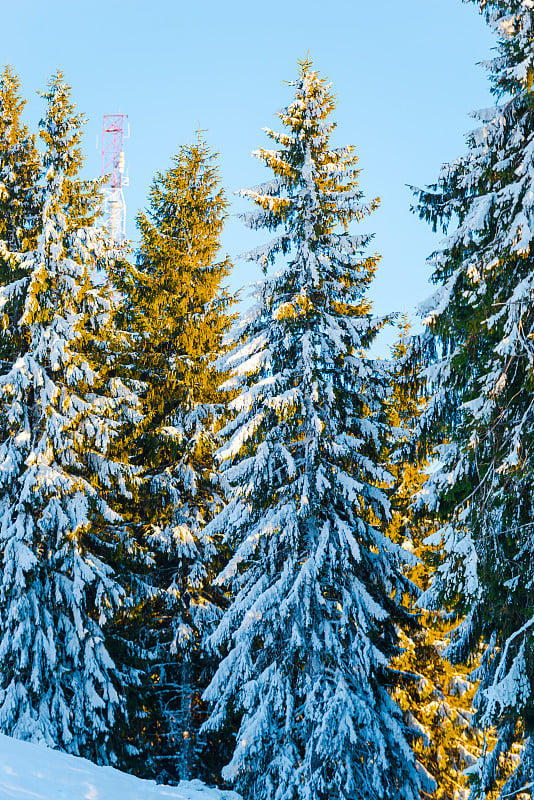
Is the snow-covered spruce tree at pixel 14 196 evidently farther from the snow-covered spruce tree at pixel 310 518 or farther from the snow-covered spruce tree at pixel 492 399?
the snow-covered spruce tree at pixel 492 399

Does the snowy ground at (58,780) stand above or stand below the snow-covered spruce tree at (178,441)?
below

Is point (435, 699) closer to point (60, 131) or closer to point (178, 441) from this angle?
point (178, 441)

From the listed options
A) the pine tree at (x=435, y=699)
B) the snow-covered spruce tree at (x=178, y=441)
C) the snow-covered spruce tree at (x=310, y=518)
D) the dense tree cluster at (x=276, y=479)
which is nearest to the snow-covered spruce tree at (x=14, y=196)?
the dense tree cluster at (x=276, y=479)

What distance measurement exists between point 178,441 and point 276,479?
142 inches

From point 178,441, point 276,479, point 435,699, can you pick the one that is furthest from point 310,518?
point 435,699

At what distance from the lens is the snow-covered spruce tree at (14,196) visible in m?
15.9

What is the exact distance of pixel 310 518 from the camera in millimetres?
12906

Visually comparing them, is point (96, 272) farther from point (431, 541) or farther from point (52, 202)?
point (431, 541)

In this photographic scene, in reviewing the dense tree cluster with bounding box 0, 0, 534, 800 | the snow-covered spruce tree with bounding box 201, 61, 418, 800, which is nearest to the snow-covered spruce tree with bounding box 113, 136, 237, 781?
the dense tree cluster with bounding box 0, 0, 534, 800

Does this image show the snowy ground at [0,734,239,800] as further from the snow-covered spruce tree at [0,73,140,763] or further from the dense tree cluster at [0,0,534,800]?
the snow-covered spruce tree at [0,73,140,763]

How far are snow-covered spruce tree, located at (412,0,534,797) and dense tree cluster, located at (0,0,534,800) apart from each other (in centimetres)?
5

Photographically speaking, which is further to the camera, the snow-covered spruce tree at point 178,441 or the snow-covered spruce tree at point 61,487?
the snow-covered spruce tree at point 178,441

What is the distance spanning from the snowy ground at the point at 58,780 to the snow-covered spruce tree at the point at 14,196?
897cm

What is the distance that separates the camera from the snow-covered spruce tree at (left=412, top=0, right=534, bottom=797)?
8.67 m
